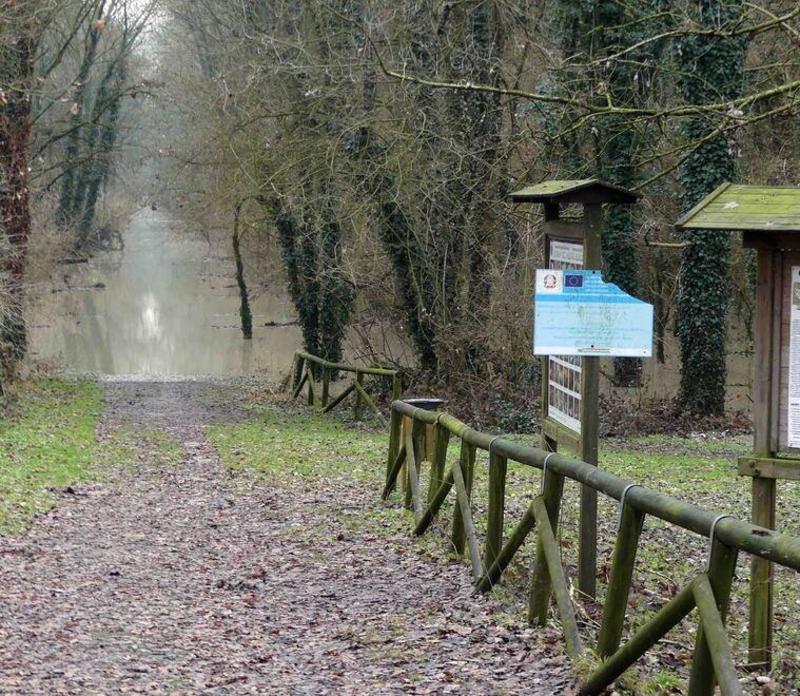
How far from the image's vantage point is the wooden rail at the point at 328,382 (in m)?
20.7

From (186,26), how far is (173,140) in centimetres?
787

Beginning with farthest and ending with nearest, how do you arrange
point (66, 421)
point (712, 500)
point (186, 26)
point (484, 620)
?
point (186, 26), point (66, 421), point (712, 500), point (484, 620)

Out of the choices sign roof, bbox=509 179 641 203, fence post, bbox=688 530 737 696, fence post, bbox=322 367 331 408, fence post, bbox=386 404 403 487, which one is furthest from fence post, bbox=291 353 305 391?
fence post, bbox=688 530 737 696

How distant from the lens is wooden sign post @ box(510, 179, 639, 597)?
7152 millimetres

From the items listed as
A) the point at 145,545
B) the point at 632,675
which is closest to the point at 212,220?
the point at 145,545

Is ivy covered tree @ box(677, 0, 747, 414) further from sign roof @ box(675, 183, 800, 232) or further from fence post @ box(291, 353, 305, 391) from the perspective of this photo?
sign roof @ box(675, 183, 800, 232)

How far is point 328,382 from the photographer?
76.3ft

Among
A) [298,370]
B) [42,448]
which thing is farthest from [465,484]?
[298,370]

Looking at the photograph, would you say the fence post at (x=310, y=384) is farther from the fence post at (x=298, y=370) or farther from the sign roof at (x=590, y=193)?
the sign roof at (x=590, y=193)

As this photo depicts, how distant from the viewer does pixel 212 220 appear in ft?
135

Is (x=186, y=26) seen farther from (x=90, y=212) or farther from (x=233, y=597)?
(x=233, y=597)

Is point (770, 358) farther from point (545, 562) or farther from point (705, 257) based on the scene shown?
point (705, 257)

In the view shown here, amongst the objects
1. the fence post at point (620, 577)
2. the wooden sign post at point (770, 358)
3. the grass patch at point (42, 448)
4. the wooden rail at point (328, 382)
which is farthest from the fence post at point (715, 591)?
the wooden rail at point (328, 382)

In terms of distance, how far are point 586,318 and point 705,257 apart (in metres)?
14.4
